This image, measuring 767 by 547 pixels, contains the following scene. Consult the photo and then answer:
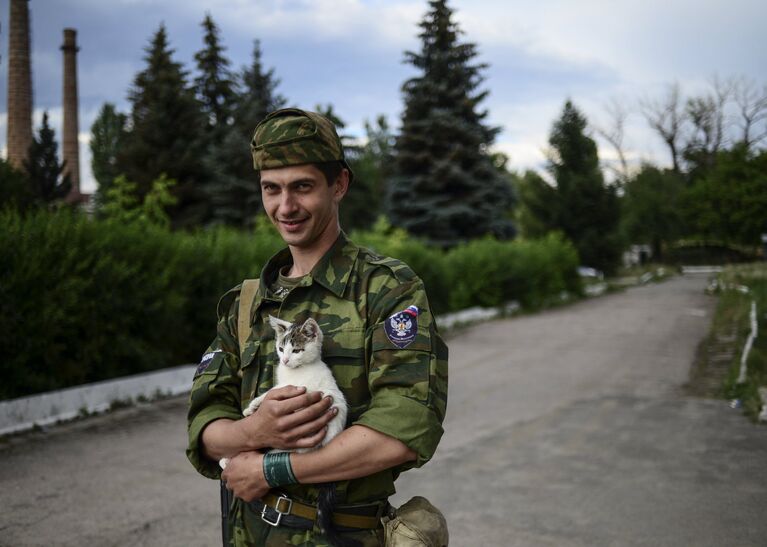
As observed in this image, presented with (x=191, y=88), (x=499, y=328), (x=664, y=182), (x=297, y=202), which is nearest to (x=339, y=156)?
(x=297, y=202)

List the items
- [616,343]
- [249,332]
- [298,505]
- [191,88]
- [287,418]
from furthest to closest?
[191,88] → [616,343] → [249,332] → [298,505] → [287,418]

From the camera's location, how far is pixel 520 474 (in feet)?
22.8

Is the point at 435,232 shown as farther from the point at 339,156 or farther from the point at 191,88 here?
the point at 339,156

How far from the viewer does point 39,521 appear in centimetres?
554

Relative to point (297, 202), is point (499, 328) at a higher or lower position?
lower

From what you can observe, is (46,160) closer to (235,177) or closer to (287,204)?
(235,177)

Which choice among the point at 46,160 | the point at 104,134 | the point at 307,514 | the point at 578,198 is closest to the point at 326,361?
the point at 307,514

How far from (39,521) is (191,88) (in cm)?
4291

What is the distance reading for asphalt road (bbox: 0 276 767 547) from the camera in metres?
5.45

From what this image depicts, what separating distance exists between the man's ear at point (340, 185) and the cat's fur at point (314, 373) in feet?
1.36

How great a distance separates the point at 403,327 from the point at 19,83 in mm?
34574

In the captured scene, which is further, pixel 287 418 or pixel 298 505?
pixel 298 505

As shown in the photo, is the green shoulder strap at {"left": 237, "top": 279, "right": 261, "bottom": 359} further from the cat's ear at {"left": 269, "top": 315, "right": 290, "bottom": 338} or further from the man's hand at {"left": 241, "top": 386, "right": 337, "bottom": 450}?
the man's hand at {"left": 241, "top": 386, "right": 337, "bottom": 450}

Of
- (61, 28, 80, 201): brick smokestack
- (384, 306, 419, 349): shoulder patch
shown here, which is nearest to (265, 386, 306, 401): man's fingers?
(384, 306, 419, 349): shoulder patch
